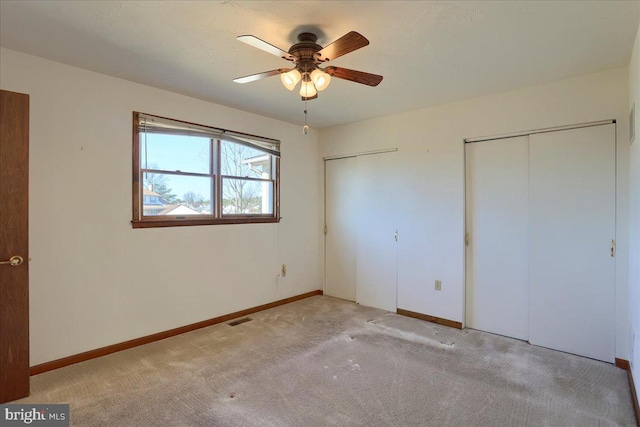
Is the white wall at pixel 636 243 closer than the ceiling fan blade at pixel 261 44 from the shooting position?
No

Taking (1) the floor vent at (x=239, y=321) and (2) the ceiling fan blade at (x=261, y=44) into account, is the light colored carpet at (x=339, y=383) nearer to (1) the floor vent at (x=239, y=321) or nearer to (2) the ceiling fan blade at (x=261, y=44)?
(1) the floor vent at (x=239, y=321)

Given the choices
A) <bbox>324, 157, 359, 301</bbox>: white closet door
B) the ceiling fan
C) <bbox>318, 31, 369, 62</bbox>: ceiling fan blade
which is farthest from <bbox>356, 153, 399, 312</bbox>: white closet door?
<bbox>318, 31, 369, 62</bbox>: ceiling fan blade

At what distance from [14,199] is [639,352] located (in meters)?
4.27

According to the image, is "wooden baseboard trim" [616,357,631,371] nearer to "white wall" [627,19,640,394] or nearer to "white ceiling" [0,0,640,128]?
"white wall" [627,19,640,394]

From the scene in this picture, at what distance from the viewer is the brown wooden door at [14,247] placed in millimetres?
2197

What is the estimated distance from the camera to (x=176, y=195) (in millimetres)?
3453

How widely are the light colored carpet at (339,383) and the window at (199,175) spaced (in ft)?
4.38

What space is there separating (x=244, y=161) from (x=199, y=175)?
0.66 metres

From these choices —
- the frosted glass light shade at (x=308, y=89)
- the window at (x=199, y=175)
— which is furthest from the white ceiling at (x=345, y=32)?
the window at (x=199, y=175)

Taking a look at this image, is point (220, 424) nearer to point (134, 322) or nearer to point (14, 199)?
point (134, 322)

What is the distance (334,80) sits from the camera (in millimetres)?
3010

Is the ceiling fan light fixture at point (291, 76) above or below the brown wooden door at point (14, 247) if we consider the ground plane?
above

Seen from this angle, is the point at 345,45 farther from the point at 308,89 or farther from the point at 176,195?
the point at 176,195

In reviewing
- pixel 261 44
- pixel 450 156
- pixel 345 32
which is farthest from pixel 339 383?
pixel 450 156
